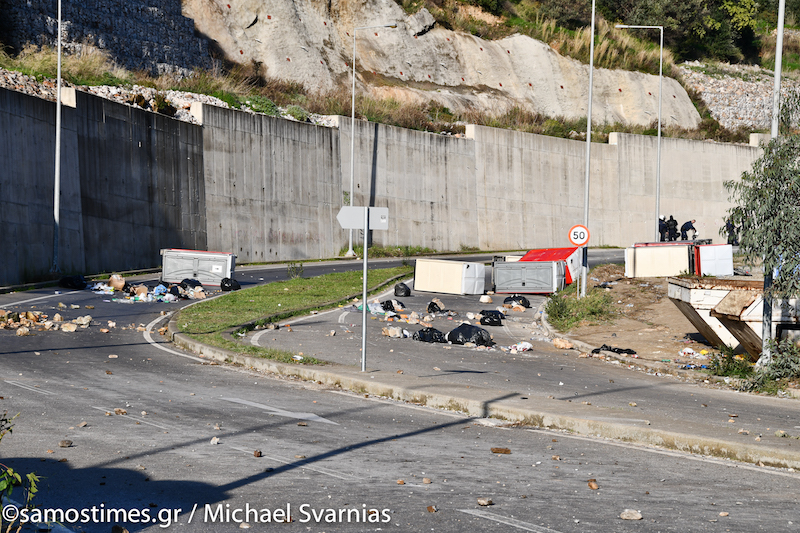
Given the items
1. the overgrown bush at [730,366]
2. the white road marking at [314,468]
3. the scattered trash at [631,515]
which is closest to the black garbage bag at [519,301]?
the overgrown bush at [730,366]


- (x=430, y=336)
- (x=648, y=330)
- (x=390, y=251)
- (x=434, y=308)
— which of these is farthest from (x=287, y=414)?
(x=390, y=251)

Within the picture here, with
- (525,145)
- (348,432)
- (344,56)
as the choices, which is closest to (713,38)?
(525,145)

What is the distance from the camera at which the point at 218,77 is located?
1827 inches

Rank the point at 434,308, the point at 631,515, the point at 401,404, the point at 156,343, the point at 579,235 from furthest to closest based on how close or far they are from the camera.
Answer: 1. the point at 579,235
2. the point at 434,308
3. the point at 156,343
4. the point at 401,404
5. the point at 631,515

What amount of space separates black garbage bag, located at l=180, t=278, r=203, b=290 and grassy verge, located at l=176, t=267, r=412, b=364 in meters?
1.45

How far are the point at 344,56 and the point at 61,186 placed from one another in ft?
97.6

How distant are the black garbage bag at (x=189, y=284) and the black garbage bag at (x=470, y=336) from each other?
1022 cm

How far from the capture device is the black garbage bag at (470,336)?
18.5 meters

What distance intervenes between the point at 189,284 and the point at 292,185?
1642cm

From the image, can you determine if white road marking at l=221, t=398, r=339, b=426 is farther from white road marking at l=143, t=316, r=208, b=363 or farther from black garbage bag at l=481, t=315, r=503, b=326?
black garbage bag at l=481, t=315, r=503, b=326

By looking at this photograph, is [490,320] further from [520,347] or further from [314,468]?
[314,468]

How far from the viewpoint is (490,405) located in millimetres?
10500

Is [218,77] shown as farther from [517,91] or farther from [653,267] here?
[653,267]

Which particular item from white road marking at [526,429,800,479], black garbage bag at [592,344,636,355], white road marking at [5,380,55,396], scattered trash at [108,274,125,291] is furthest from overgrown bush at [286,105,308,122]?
white road marking at [526,429,800,479]
